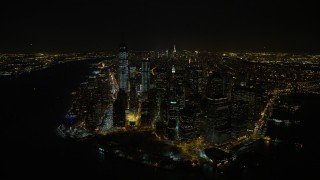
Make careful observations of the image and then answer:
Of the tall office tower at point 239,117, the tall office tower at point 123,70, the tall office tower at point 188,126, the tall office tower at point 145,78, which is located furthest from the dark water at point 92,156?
the tall office tower at point 123,70

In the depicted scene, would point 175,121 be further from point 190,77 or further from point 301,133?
point 190,77

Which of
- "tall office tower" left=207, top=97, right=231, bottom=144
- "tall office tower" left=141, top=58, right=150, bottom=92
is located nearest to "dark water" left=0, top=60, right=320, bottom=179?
"tall office tower" left=207, top=97, right=231, bottom=144

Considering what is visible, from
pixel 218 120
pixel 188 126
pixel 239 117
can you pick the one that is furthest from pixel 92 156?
pixel 239 117

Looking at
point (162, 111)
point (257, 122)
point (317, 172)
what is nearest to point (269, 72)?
point (257, 122)

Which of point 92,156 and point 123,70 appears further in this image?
point 123,70

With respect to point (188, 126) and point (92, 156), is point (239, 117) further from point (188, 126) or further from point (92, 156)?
point (92, 156)

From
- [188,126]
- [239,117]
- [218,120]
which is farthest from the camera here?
[239,117]

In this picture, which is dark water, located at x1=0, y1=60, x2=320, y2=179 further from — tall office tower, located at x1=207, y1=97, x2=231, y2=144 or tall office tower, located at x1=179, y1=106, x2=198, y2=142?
tall office tower, located at x1=179, y1=106, x2=198, y2=142
